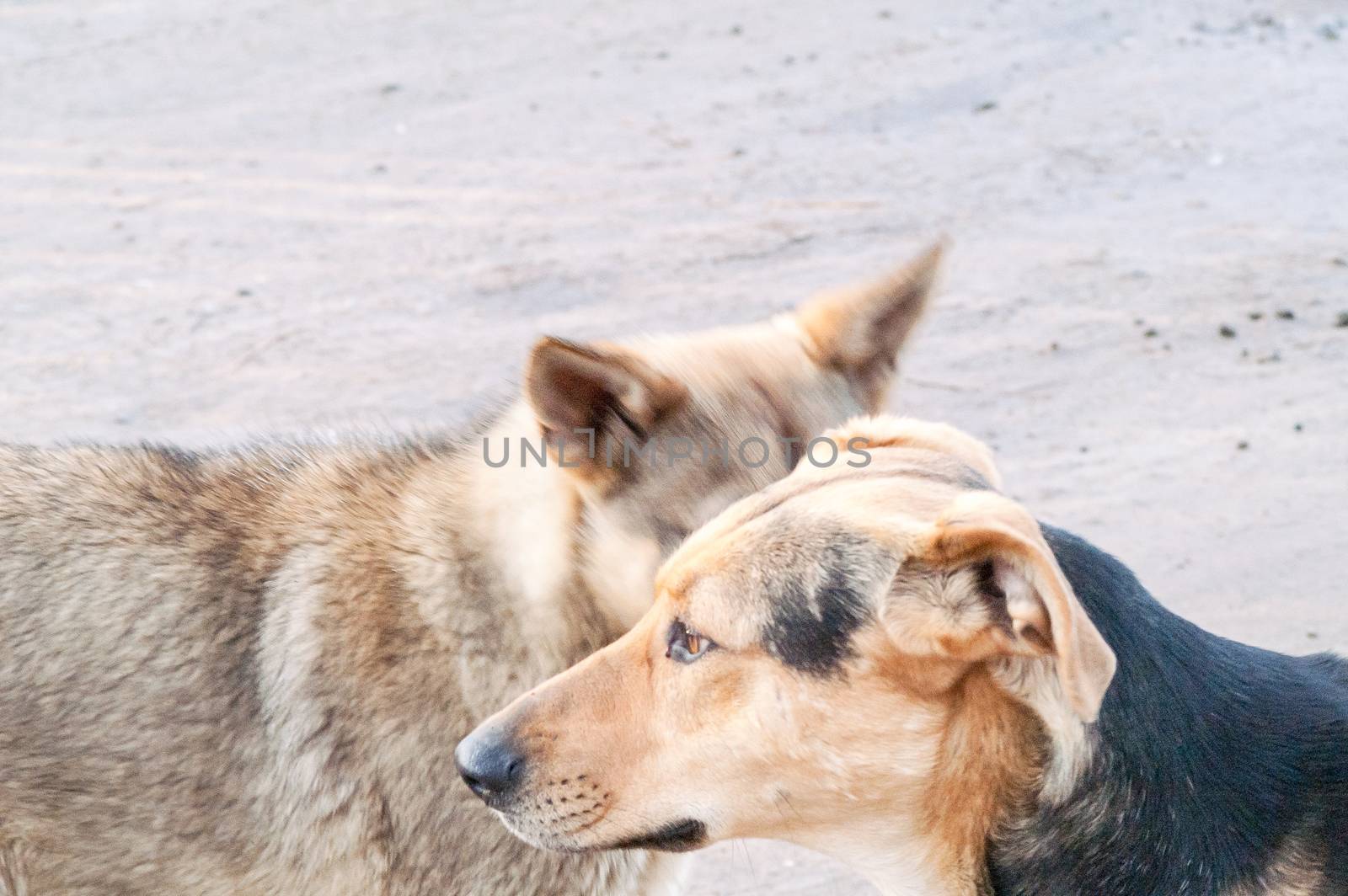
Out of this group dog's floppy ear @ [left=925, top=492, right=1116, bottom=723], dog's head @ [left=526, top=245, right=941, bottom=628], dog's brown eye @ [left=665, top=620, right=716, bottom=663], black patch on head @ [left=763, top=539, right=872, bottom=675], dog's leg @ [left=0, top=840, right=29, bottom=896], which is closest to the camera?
dog's floppy ear @ [left=925, top=492, right=1116, bottom=723]

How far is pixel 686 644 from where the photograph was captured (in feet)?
9.00

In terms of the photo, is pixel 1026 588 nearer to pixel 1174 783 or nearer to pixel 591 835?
pixel 1174 783

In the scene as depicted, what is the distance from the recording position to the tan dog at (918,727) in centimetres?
250

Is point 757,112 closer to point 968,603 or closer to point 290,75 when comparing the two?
point 290,75

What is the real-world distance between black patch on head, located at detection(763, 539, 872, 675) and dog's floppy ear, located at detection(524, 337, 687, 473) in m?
0.76

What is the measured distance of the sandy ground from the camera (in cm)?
Answer: 609

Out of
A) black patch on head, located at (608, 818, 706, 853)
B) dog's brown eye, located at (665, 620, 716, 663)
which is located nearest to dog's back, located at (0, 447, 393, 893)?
black patch on head, located at (608, 818, 706, 853)

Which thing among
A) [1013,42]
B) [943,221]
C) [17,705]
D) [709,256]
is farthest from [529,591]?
[1013,42]

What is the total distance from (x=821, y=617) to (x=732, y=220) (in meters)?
5.63

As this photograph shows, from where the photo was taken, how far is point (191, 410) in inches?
251

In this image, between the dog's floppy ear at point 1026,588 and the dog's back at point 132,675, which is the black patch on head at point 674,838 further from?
the dog's back at point 132,675

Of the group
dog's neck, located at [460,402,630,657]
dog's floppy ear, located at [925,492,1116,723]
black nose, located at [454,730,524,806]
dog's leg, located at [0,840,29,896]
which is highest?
dog's floppy ear, located at [925,492,1116,723]

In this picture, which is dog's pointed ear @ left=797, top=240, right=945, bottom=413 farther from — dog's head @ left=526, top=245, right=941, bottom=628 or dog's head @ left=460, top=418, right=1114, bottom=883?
dog's head @ left=460, top=418, right=1114, bottom=883

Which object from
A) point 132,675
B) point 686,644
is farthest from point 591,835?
point 132,675
